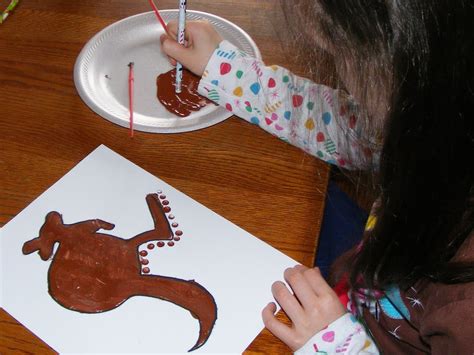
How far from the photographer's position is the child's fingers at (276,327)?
0.72 meters

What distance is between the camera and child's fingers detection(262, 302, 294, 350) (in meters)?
0.72

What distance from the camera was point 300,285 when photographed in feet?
2.50

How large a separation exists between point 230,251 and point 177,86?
0.29 metres

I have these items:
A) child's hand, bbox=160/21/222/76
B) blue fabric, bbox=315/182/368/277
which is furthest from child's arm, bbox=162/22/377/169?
blue fabric, bbox=315/182/368/277

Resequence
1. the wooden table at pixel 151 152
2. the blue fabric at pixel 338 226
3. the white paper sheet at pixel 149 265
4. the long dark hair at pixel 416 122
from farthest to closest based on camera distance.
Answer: the blue fabric at pixel 338 226 < the wooden table at pixel 151 152 < the white paper sheet at pixel 149 265 < the long dark hair at pixel 416 122

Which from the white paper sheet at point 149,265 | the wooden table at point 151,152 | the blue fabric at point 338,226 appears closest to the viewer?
the white paper sheet at point 149,265

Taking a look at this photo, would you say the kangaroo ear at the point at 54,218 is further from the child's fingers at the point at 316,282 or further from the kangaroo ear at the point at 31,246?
the child's fingers at the point at 316,282

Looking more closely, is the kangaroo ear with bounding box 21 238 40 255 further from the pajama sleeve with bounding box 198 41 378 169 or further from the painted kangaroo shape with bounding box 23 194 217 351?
the pajama sleeve with bounding box 198 41 378 169

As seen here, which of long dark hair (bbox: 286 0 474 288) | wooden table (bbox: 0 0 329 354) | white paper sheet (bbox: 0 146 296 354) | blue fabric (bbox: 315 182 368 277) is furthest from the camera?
blue fabric (bbox: 315 182 368 277)

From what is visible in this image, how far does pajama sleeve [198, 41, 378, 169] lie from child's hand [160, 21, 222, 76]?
0.01 metres

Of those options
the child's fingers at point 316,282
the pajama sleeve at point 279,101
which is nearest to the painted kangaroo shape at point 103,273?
the child's fingers at point 316,282

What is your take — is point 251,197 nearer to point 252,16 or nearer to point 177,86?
point 177,86

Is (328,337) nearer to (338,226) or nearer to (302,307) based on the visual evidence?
(302,307)

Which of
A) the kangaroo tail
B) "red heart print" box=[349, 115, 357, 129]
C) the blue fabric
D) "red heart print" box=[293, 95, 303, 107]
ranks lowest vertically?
the blue fabric
